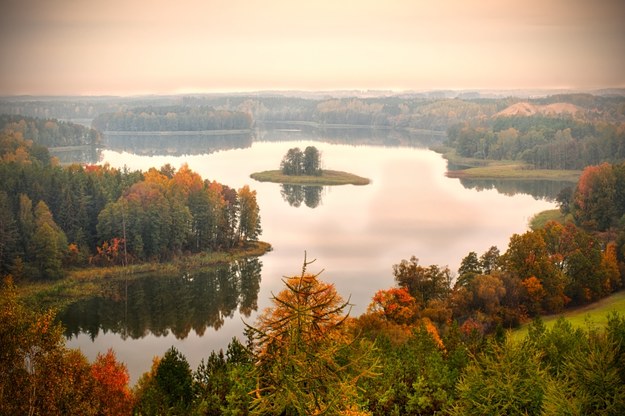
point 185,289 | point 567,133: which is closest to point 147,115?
point 567,133

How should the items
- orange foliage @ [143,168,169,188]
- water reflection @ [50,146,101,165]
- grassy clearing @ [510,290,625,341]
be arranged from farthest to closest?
1. water reflection @ [50,146,101,165]
2. orange foliage @ [143,168,169,188]
3. grassy clearing @ [510,290,625,341]

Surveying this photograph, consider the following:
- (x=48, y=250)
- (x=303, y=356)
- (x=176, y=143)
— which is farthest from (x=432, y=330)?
(x=176, y=143)

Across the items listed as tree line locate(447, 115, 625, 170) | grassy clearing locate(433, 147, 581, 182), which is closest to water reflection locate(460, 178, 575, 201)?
grassy clearing locate(433, 147, 581, 182)

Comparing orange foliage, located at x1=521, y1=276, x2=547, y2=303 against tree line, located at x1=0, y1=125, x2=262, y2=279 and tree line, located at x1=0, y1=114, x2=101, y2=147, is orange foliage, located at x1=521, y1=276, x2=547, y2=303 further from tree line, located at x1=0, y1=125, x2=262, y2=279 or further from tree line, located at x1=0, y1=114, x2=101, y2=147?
tree line, located at x1=0, y1=114, x2=101, y2=147

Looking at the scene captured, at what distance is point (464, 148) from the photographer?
99.6 m

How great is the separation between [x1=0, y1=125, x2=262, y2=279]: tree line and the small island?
79.4ft

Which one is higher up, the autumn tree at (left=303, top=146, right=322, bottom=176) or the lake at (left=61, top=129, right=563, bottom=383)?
the autumn tree at (left=303, top=146, right=322, bottom=176)

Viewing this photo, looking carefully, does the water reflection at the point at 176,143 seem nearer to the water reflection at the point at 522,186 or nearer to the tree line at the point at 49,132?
the tree line at the point at 49,132

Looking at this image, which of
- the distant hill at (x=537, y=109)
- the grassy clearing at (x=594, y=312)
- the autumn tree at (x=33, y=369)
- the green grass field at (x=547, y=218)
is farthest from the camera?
the distant hill at (x=537, y=109)

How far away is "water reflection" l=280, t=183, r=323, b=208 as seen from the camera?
59366 millimetres

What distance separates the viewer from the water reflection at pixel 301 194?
59366mm

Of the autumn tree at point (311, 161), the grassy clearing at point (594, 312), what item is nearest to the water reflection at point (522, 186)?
the autumn tree at point (311, 161)

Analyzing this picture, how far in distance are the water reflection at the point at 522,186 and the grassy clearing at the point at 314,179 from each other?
431 inches

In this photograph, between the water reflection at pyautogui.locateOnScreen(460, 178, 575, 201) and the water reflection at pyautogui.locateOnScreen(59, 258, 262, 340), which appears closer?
the water reflection at pyautogui.locateOnScreen(59, 258, 262, 340)
